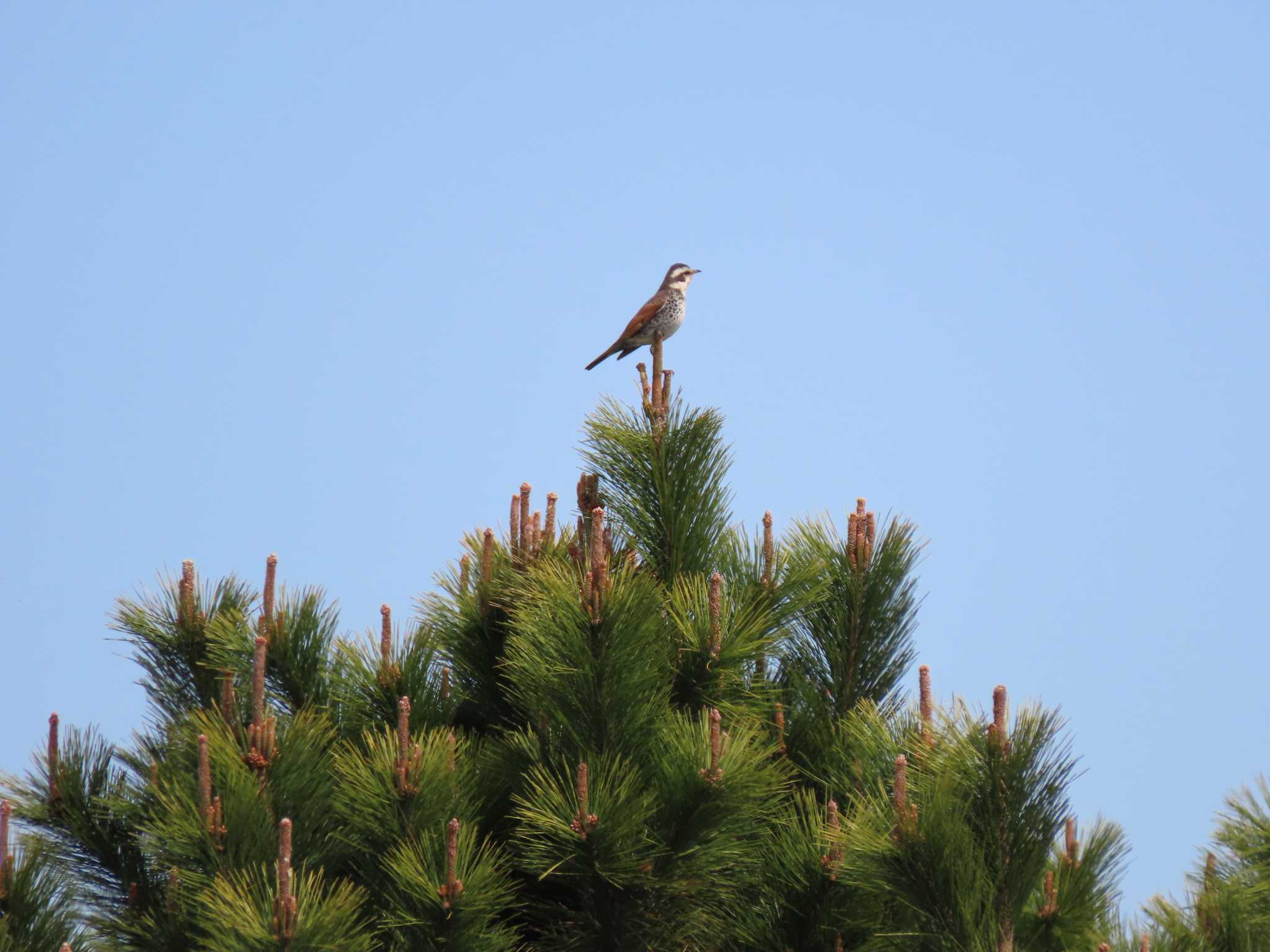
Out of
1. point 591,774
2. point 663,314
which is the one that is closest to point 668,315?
point 663,314

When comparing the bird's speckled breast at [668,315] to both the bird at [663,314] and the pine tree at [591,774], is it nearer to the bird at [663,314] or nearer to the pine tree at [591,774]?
the bird at [663,314]

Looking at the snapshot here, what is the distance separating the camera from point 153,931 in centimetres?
562

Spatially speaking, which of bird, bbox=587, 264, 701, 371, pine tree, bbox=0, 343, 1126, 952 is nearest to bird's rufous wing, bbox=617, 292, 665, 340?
bird, bbox=587, 264, 701, 371

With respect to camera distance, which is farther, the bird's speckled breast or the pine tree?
the bird's speckled breast

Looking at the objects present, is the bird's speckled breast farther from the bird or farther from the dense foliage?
the dense foliage

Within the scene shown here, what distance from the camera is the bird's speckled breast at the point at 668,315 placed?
9875 mm

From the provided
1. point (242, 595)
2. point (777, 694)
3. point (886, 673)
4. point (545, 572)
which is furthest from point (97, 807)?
point (886, 673)

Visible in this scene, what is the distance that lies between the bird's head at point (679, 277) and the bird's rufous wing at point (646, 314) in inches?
3.8

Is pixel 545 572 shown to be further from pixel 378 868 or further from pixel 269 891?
pixel 269 891

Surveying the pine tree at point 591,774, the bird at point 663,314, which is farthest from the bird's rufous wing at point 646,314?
the pine tree at point 591,774

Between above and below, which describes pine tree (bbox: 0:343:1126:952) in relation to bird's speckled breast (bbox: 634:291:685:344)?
below

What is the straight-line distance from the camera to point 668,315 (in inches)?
389

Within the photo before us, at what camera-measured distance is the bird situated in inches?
389

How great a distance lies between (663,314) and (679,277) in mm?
398
